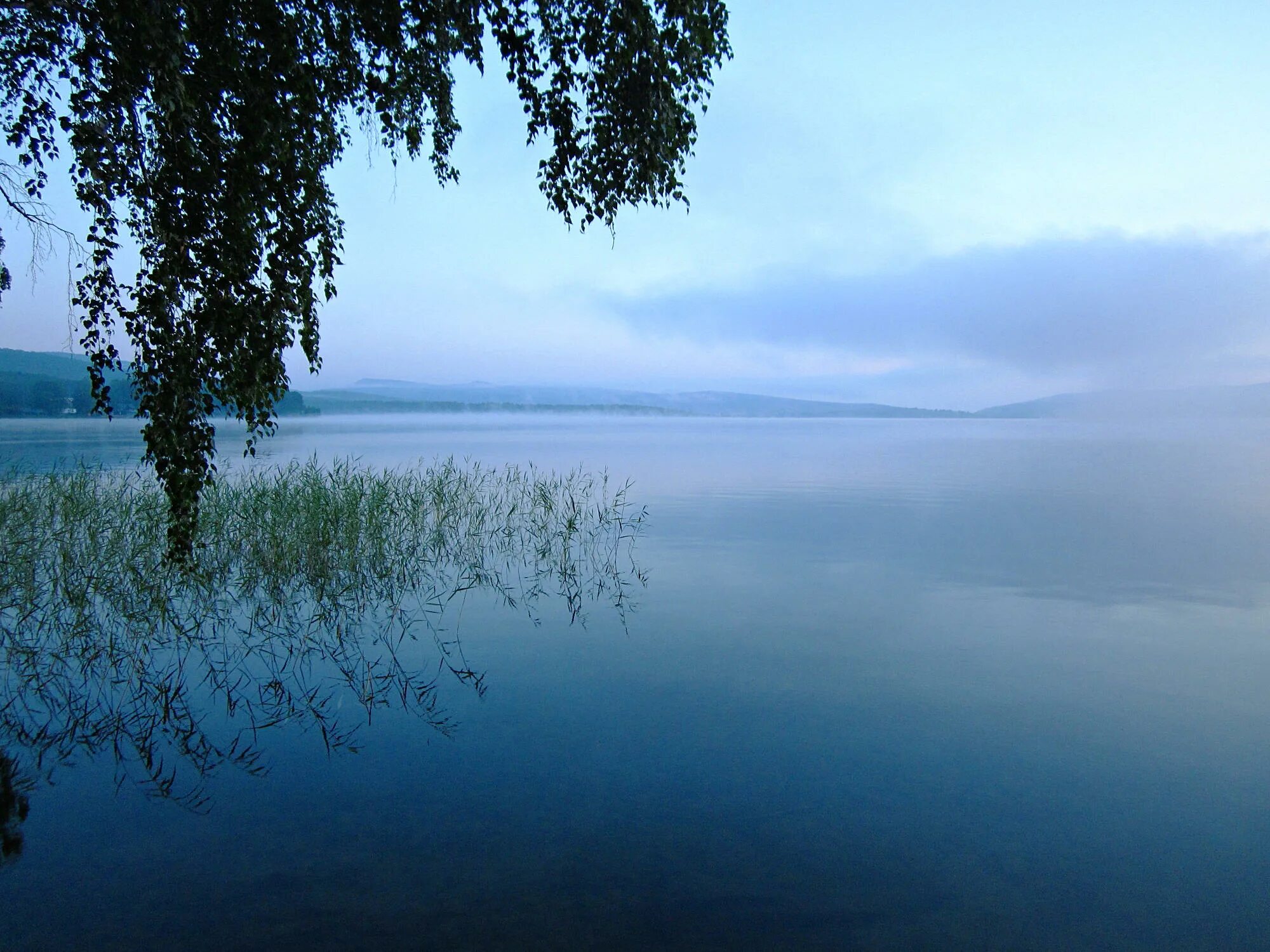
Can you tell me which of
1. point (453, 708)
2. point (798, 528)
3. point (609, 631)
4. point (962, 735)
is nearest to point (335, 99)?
point (453, 708)

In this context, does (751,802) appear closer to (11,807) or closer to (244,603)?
(11,807)

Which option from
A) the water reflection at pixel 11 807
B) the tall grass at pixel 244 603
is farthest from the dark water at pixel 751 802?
the tall grass at pixel 244 603

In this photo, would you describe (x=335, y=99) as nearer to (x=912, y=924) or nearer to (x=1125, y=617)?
(x=912, y=924)

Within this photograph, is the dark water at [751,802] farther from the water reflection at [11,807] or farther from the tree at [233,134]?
the tree at [233,134]

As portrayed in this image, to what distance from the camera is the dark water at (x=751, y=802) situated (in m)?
4.08

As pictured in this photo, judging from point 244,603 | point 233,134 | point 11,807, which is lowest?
point 11,807

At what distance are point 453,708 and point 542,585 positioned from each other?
16.6ft

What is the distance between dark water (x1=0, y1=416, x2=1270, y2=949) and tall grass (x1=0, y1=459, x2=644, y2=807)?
48cm

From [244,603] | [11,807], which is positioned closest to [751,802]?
[11,807]

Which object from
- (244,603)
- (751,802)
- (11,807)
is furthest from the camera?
(244,603)

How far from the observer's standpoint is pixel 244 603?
1021 centimetres

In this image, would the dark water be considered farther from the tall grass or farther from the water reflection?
the tall grass

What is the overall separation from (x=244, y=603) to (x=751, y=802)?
766 cm

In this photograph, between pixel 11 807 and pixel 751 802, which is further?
pixel 751 802
